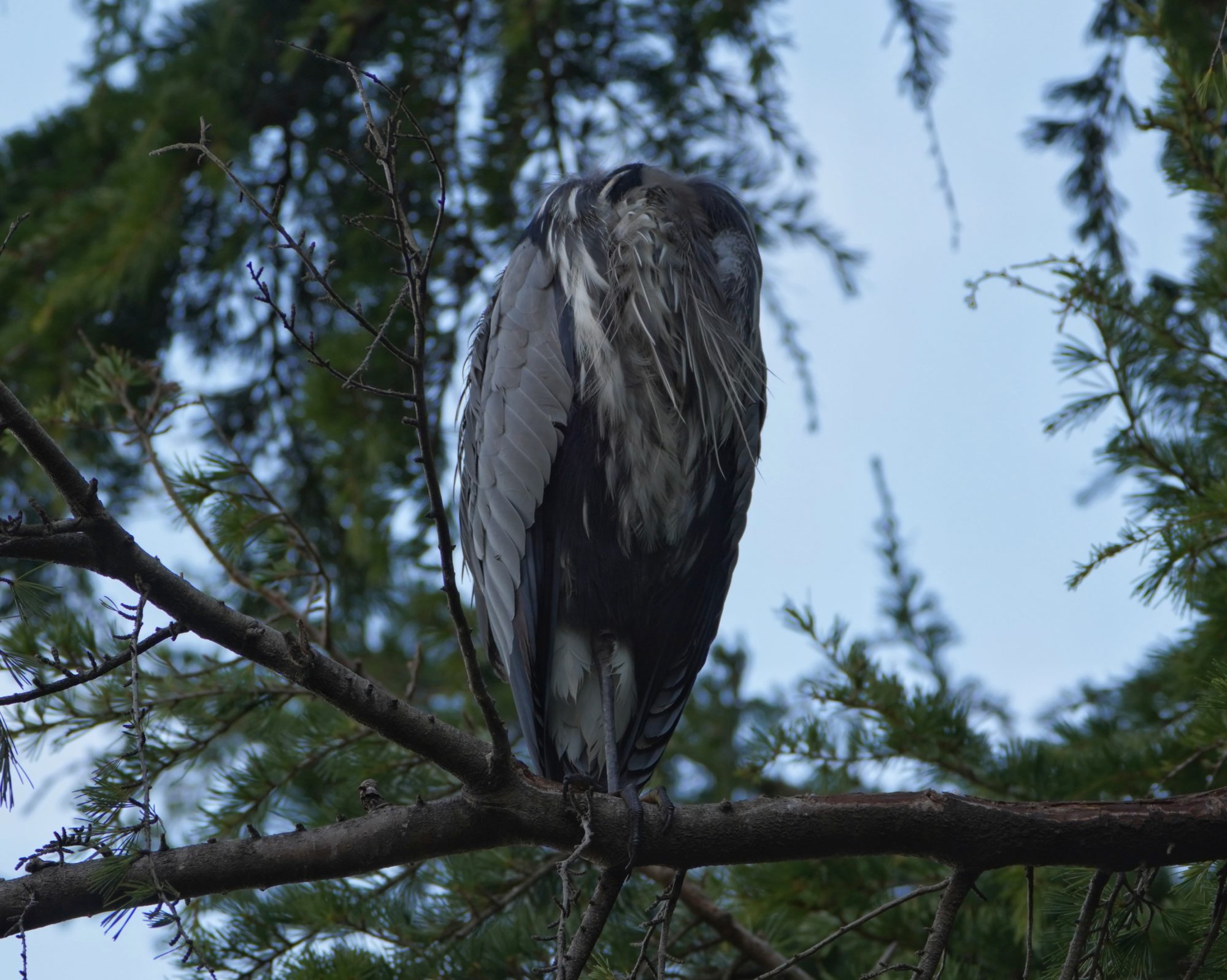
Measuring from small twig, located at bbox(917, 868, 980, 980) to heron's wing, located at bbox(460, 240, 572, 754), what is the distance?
3.34 feet

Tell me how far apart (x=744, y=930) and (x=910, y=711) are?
0.61 m

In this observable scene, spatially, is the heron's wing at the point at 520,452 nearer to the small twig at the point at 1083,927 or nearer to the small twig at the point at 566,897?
the small twig at the point at 566,897

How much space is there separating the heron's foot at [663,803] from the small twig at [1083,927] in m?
0.61

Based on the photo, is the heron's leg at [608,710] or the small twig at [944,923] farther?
the heron's leg at [608,710]

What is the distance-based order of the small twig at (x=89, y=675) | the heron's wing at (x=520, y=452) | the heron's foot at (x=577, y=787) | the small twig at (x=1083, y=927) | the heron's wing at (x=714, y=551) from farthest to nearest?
the heron's wing at (x=714, y=551), the heron's wing at (x=520, y=452), the heron's foot at (x=577, y=787), the small twig at (x=1083, y=927), the small twig at (x=89, y=675)

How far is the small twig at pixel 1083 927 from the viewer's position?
160 centimetres

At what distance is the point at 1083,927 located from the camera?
5.32 ft

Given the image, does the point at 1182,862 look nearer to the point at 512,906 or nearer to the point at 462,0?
the point at 512,906

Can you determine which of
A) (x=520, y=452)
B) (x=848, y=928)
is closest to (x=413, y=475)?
(x=520, y=452)

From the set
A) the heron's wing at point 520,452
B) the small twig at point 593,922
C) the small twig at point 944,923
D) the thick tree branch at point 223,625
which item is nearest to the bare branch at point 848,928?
the small twig at point 944,923

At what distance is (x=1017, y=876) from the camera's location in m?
2.38

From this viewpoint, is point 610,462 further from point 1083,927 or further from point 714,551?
point 1083,927

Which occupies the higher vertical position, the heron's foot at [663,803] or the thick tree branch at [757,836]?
the heron's foot at [663,803]

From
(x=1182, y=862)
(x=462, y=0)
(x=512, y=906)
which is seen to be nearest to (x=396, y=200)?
(x=1182, y=862)
